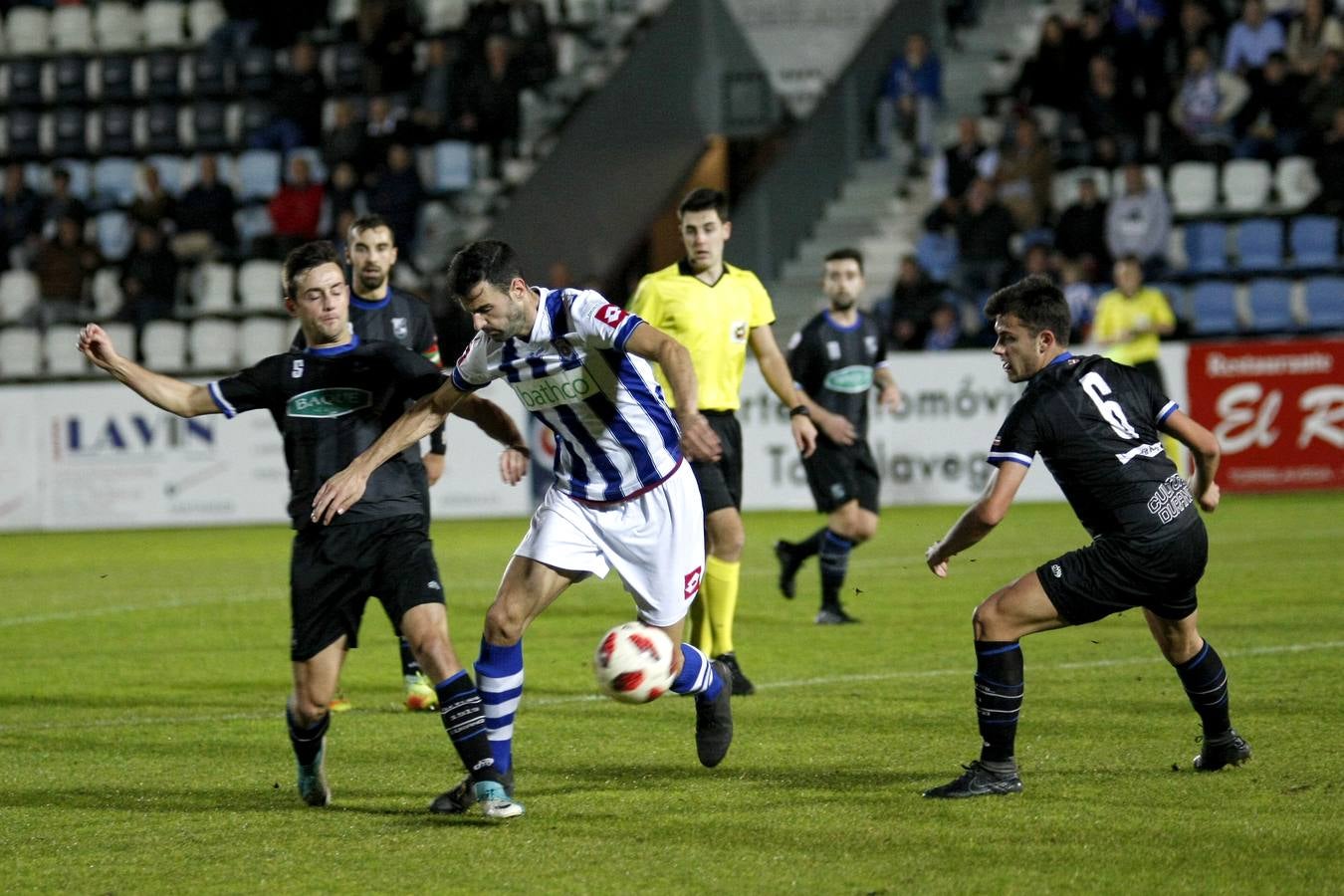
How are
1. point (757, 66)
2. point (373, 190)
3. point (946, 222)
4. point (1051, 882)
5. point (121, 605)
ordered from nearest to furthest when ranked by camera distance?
Answer: point (1051, 882) → point (121, 605) → point (946, 222) → point (373, 190) → point (757, 66)

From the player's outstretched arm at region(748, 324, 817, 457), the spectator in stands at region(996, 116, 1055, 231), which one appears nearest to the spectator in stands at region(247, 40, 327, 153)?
the spectator in stands at region(996, 116, 1055, 231)

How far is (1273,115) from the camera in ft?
72.5

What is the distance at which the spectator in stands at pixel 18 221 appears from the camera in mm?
25453

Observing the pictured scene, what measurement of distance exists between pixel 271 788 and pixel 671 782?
145cm

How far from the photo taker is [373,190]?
24188 mm

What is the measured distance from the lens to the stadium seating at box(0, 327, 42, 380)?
23.8 metres

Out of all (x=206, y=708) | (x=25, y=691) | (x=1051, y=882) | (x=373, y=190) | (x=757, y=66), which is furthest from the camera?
(x=757, y=66)

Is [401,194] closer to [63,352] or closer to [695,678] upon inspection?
[63,352]

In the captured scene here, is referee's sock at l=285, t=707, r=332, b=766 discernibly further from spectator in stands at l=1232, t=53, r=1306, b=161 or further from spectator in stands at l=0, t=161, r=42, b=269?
spectator in stands at l=0, t=161, r=42, b=269

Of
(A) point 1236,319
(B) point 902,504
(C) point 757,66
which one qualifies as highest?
(C) point 757,66

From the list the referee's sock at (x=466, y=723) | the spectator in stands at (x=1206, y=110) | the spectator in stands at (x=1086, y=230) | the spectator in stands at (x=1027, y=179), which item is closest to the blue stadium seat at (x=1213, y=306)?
the spectator in stands at (x=1086, y=230)

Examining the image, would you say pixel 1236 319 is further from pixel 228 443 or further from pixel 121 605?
pixel 121 605

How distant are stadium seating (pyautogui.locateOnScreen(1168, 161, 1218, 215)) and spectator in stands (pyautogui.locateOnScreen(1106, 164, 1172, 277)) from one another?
120 centimetres

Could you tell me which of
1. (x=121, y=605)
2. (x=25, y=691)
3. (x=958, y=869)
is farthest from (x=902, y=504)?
(x=958, y=869)
